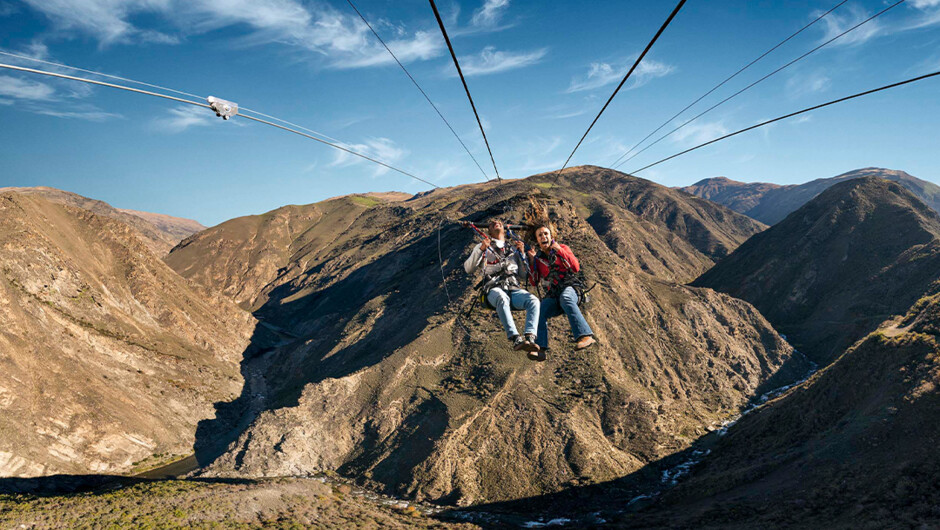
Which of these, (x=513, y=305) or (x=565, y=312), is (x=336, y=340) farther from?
(x=565, y=312)

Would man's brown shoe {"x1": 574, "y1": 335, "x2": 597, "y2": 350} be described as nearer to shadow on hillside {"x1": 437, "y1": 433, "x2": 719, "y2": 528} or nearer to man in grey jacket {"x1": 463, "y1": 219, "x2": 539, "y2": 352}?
man in grey jacket {"x1": 463, "y1": 219, "x2": 539, "y2": 352}

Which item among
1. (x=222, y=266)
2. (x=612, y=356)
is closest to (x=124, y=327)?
(x=612, y=356)

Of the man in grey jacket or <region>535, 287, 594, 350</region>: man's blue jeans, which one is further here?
the man in grey jacket

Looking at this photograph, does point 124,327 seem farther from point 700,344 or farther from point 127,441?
point 700,344

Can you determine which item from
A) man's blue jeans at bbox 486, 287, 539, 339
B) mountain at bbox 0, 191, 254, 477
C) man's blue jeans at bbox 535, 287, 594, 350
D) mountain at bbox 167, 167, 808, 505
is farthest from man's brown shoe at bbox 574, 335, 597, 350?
mountain at bbox 0, 191, 254, 477

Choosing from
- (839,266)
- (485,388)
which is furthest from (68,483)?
(839,266)
